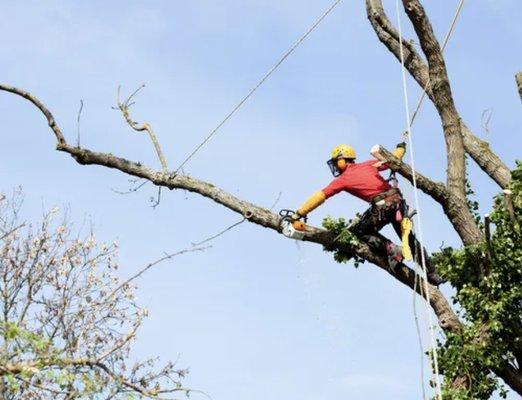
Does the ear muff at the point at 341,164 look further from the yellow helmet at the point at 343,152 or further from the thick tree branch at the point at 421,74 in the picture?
the thick tree branch at the point at 421,74

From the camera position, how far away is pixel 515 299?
10062 millimetres

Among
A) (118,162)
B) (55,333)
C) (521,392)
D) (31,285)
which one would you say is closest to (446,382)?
(521,392)

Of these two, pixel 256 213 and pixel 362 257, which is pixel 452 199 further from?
pixel 256 213

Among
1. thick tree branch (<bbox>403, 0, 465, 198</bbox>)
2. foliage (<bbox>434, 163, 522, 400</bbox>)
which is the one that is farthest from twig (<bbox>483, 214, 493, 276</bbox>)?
thick tree branch (<bbox>403, 0, 465, 198</bbox>)

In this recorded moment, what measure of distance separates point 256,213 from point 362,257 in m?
1.19

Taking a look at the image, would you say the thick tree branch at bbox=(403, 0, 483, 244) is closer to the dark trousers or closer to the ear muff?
the dark trousers

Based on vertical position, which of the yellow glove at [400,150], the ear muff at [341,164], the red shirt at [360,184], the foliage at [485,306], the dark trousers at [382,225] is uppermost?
the yellow glove at [400,150]

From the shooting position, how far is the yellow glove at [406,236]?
9484 mm

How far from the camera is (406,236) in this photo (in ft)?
31.2

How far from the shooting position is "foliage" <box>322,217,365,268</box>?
32.8ft

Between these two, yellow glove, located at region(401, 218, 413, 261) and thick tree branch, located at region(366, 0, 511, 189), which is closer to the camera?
yellow glove, located at region(401, 218, 413, 261)

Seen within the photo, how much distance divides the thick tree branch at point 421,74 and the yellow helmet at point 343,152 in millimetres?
2352

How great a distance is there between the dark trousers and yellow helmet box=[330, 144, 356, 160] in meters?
0.56

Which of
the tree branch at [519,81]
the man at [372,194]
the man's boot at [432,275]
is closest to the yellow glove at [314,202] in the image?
the man at [372,194]
